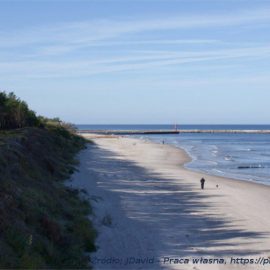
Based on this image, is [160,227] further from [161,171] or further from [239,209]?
[161,171]

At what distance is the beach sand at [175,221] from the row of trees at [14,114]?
64.8ft

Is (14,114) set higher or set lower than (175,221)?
higher

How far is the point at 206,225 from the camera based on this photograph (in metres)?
17.6

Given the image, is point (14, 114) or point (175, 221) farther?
point (14, 114)

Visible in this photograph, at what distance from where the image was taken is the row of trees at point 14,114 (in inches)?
1893

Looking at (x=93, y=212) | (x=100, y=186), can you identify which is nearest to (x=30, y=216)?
(x=93, y=212)

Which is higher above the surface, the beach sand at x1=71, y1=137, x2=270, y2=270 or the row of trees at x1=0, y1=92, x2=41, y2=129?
the row of trees at x1=0, y1=92, x2=41, y2=129

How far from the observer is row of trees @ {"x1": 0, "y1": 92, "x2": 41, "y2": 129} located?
4809 centimetres

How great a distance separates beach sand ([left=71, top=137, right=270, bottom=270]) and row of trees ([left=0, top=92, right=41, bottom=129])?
19.8 meters

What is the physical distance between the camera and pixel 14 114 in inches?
1954

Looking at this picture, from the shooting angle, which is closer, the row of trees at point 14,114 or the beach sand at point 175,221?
the beach sand at point 175,221

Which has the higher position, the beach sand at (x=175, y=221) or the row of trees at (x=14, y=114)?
the row of trees at (x=14, y=114)

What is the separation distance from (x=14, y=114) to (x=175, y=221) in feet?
112

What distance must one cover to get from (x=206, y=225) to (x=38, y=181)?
5648 millimetres
